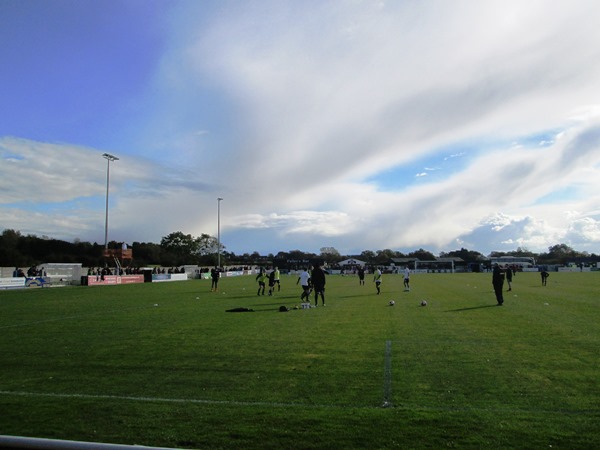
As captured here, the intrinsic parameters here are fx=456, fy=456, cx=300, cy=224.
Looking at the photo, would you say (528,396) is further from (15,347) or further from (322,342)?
(15,347)

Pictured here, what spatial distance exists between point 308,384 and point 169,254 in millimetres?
122475

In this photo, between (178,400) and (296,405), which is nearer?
(296,405)

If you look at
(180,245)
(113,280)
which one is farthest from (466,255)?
(113,280)

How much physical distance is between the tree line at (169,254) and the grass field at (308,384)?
46932 millimetres

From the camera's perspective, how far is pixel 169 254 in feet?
408

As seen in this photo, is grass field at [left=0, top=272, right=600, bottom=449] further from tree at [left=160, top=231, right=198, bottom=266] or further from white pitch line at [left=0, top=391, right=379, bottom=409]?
tree at [left=160, top=231, right=198, bottom=266]

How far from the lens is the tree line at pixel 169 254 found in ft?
276

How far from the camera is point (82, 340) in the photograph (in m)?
11.5

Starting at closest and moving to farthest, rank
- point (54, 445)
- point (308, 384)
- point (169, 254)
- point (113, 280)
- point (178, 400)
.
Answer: point (54, 445)
point (178, 400)
point (308, 384)
point (113, 280)
point (169, 254)

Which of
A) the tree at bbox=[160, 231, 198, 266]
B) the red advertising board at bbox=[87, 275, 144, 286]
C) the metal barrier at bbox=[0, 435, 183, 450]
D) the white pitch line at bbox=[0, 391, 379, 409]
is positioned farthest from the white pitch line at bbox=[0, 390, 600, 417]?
the tree at bbox=[160, 231, 198, 266]

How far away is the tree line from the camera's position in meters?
84.2

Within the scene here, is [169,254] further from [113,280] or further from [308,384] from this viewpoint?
[308,384]

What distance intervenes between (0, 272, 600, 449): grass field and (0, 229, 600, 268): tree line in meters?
46.9

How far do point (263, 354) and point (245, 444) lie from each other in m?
4.65
